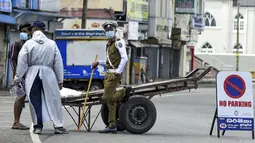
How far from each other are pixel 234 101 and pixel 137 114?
171 cm

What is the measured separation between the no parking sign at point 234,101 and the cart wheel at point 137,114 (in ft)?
3.98

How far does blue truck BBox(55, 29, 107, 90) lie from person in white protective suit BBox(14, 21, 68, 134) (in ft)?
62.6

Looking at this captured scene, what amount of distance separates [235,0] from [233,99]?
79.9 metres

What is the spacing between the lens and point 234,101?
12.9 m

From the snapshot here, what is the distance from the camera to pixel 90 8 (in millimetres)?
46562

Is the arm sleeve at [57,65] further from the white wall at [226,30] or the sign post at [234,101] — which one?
the white wall at [226,30]

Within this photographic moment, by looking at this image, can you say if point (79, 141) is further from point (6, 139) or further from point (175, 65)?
point (175, 65)

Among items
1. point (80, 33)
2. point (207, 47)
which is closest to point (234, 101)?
point (80, 33)

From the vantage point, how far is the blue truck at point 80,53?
31.3m

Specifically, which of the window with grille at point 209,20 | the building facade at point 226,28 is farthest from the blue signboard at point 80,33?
the window with grille at point 209,20

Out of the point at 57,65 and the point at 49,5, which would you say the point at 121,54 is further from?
the point at 49,5

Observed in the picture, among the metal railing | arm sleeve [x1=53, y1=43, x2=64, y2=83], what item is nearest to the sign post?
arm sleeve [x1=53, y1=43, x2=64, y2=83]

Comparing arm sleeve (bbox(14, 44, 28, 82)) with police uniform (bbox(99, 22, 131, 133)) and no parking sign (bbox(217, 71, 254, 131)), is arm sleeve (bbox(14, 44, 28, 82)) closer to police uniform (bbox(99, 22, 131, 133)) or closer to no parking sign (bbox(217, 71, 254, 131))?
police uniform (bbox(99, 22, 131, 133))

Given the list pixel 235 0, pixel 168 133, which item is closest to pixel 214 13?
pixel 235 0
